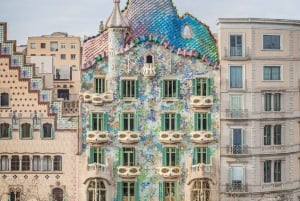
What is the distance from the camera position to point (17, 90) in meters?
50.9

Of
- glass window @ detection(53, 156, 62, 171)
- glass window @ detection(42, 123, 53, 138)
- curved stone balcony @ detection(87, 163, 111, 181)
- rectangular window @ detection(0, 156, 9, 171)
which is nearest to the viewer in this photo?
curved stone balcony @ detection(87, 163, 111, 181)

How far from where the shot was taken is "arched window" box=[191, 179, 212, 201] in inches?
1976

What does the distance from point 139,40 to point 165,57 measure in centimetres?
233

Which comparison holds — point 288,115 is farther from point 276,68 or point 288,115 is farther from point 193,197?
point 193,197

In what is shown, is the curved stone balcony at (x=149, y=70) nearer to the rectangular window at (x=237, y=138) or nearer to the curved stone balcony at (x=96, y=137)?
the curved stone balcony at (x=96, y=137)

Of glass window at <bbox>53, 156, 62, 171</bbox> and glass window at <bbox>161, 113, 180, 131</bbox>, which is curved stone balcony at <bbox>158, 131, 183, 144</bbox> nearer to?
glass window at <bbox>161, 113, 180, 131</bbox>

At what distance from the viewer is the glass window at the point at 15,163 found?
168ft

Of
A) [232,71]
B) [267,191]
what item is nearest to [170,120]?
[232,71]

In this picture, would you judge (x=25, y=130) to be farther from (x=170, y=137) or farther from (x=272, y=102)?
(x=272, y=102)

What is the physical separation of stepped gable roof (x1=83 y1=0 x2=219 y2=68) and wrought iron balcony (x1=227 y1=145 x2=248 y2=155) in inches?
252

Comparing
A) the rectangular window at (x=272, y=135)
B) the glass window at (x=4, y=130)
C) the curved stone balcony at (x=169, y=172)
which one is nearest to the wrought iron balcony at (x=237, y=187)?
the rectangular window at (x=272, y=135)

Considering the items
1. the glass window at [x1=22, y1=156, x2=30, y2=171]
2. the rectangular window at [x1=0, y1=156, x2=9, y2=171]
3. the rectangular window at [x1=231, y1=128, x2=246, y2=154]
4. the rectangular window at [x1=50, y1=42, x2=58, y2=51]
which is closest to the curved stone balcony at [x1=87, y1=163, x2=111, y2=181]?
the glass window at [x1=22, y1=156, x2=30, y2=171]

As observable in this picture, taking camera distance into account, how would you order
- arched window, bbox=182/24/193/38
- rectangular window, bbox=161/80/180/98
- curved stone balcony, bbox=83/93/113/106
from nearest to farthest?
1. curved stone balcony, bbox=83/93/113/106
2. rectangular window, bbox=161/80/180/98
3. arched window, bbox=182/24/193/38

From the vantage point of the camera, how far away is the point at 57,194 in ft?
169
